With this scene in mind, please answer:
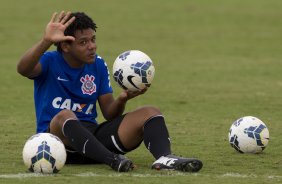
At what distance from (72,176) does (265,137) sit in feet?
9.33

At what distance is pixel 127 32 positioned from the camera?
30484 millimetres

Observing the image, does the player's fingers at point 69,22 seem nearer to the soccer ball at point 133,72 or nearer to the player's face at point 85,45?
the player's face at point 85,45

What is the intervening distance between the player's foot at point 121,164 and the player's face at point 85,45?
1211 millimetres

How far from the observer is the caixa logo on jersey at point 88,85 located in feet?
34.0

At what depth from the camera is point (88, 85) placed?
10.4m

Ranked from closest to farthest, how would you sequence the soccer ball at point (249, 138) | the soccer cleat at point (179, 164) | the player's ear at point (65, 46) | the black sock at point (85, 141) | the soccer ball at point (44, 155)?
the soccer ball at point (44, 155) < the soccer cleat at point (179, 164) < the black sock at point (85, 141) < the player's ear at point (65, 46) < the soccer ball at point (249, 138)

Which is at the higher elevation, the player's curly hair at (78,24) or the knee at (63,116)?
the player's curly hair at (78,24)

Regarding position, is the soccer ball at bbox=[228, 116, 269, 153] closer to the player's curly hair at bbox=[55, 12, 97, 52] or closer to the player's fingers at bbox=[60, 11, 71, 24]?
the player's curly hair at bbox=[55, 12, 97, 52]

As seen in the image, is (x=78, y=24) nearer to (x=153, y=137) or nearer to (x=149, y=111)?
(x=149, y=111)

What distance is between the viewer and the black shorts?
33.1ft

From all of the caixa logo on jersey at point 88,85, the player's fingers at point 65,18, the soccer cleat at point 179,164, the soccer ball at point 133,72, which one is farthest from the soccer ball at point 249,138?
the player's fingers at point 65,18

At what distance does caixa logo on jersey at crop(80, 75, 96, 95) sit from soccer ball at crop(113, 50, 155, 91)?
0.27 m

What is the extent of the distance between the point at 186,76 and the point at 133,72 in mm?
10502

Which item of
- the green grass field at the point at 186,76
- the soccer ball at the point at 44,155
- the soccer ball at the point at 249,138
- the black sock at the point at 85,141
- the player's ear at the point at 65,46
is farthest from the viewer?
the soccer ball at the point at 249,138
